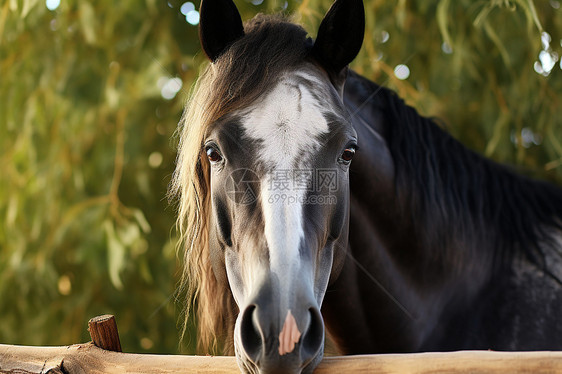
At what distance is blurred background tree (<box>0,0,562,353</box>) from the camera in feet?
9.78

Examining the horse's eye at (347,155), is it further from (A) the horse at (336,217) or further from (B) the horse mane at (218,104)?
(B) the horse mane at (218,104)

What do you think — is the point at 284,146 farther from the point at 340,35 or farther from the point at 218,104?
the point at 340,35

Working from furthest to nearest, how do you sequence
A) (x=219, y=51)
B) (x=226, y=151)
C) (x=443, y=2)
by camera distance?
(x=443, y=2) → (x=219, y=51) → (x=226, y=151)

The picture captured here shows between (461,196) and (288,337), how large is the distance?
1144 mm

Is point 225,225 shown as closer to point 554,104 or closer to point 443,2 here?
point 443,2

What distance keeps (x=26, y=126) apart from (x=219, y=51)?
2.05 meters

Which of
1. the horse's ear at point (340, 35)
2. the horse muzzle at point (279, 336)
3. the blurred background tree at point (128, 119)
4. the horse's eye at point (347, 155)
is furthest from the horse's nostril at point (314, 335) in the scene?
the blurred background tree at point (128, 119)

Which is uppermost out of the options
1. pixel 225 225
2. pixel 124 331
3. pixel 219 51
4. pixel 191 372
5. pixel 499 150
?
pixel 219 51

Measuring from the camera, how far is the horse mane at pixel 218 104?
4.75 feet

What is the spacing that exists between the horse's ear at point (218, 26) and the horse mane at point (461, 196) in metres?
0.59

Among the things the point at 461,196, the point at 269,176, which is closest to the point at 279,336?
the point at 269,176

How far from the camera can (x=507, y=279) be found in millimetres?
1916

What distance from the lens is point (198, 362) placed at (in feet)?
3.69

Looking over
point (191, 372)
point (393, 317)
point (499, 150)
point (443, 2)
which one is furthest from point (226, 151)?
point (499, 150)
